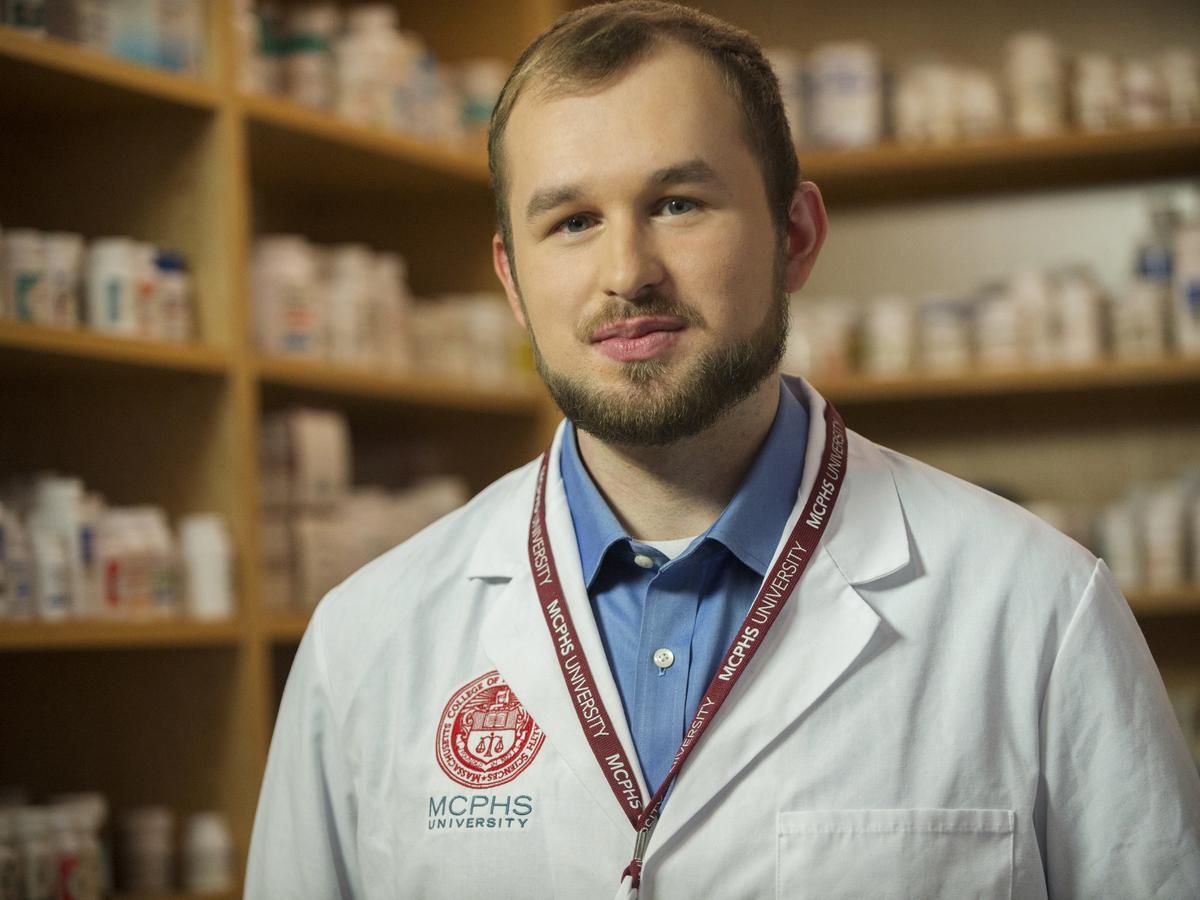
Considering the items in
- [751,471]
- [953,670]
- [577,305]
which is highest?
[577,305]

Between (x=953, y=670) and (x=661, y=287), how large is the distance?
0.48 metres

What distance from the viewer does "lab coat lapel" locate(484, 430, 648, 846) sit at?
4.71 feet

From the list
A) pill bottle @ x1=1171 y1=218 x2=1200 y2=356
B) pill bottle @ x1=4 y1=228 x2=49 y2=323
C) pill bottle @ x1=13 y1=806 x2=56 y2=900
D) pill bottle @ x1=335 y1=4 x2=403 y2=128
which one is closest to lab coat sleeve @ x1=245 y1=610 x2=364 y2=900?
pill bottle @ x1=13 y1=806 x2=56 y2=900

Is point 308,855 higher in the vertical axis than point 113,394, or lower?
lower

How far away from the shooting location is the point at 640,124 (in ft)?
4.85

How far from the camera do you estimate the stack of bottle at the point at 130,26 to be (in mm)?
2650

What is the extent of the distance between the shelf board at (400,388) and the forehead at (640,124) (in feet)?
5.25

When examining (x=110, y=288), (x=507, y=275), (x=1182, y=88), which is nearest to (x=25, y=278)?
(x=110, y=288)

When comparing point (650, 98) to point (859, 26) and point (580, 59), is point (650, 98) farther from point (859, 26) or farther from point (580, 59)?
point (859, 26)

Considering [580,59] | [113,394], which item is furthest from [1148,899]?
[113,394]

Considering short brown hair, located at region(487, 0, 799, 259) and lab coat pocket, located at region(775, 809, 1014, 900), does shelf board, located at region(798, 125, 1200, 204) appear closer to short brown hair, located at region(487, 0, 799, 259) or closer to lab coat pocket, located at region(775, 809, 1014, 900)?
short brown hair, located at region(487, 0, 799, 259)

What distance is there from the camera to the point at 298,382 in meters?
3.09

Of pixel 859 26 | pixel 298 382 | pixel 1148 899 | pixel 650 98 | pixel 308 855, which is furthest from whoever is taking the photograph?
pixel 859 26

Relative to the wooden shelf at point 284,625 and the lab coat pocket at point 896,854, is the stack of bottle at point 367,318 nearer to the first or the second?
the wooden shelf at point 284,625
